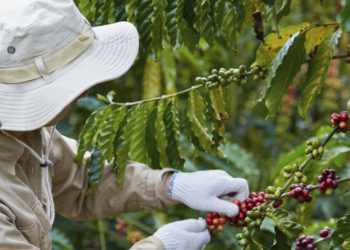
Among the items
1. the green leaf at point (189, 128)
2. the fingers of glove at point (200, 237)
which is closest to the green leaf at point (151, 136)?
the green leaf at point (189, 128)

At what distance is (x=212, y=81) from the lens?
5.60 feet

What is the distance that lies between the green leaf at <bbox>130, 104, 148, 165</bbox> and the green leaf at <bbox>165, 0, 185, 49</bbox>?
1.03 feet

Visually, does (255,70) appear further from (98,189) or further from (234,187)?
(98,189)

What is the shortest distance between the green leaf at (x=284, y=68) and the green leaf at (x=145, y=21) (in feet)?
1.40

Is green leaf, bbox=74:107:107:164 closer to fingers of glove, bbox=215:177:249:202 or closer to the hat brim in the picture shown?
the hat brim

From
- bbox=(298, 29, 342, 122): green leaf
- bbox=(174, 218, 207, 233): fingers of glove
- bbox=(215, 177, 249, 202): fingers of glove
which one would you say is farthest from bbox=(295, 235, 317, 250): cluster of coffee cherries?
bbox=(298, 29, 342, 122): green leaf

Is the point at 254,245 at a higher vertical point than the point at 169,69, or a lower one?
higher

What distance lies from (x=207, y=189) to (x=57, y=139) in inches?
25.9

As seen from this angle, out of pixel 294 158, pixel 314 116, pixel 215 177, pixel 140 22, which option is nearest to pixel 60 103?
pixel 140 22

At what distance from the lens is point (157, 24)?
1.61 metres

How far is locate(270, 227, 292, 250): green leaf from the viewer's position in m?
1.43

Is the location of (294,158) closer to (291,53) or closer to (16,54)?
(291,53)

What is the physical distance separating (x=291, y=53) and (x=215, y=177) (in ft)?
1.82

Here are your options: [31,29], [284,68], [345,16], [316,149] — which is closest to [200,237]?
[316,149]
